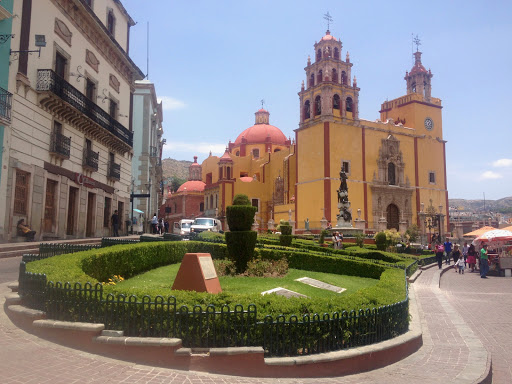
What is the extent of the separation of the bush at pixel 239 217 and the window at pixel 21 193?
25.4ft

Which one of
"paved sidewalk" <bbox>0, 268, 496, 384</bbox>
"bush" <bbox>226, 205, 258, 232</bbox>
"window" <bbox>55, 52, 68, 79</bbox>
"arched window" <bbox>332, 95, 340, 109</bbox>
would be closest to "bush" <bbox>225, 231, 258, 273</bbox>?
"bush" <bbox>226, 205, 258, 232</bbox>

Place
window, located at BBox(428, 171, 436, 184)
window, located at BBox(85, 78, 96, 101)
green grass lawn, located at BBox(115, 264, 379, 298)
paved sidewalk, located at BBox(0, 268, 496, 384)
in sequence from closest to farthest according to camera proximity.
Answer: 1. paved sidewalk, located at BBox(0, 268, 496, 384)
2. green grass lawn, located at BBox(115, 264, 379, 298)
3. window, located at BBox(85, 78, 96, 101)
4. window, located at BBox(428, 171, 436, 184)

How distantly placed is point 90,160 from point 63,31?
18.6 feet

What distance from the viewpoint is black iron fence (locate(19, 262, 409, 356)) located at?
5297 mm

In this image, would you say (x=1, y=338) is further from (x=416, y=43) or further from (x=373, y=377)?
(x=416, y=43)

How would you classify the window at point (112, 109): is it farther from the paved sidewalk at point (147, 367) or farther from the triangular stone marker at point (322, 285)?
the paved sidewalk at point (147, 367)

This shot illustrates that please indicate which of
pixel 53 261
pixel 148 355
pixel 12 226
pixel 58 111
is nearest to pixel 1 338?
pixel 148 355

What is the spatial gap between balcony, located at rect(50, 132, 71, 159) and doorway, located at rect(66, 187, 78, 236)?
1.83 meters

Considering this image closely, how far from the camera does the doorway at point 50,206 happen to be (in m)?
17.5

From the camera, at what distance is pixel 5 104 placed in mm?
14578

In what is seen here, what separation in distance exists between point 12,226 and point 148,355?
12167mm

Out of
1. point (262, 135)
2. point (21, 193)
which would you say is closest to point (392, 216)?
point (262, 135)

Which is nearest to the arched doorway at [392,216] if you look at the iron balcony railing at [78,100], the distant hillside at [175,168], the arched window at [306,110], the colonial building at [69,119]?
the arched window at [306,110]

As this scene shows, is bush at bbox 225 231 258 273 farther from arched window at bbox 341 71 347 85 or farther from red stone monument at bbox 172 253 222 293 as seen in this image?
arched window at bbox 341 71 347 85
